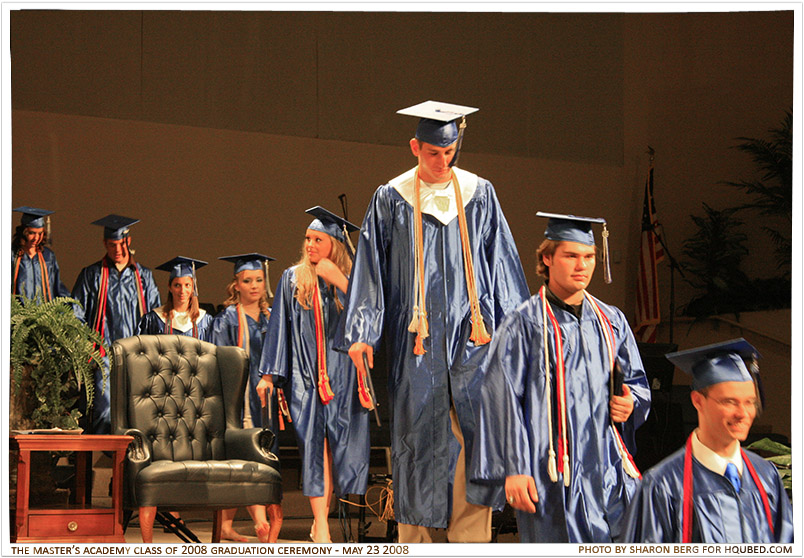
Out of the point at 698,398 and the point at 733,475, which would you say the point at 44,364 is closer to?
the point at 698,398

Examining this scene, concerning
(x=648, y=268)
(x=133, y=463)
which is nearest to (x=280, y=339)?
(x=133, y=463)

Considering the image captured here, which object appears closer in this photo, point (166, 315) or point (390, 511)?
point (390, 511)

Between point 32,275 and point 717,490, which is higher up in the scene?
point 32,275

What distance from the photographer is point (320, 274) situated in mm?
5281

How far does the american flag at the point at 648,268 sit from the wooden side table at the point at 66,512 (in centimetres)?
558

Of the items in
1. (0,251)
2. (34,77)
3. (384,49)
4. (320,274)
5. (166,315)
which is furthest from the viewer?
(384,49)

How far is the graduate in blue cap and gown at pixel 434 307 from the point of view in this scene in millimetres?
4188

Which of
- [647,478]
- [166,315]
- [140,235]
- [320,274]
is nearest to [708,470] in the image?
[647,478]

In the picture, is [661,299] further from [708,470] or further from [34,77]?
[708,470]

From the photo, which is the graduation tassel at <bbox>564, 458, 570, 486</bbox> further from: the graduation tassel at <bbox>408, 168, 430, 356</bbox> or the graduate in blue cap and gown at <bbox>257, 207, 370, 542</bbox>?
the graduate in blue cap and gown at <bbox>257, 207, 370, 542</bbox>

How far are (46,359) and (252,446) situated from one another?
3.25 ft

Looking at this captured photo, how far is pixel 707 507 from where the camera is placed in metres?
3.00

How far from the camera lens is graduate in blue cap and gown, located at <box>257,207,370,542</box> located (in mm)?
5016

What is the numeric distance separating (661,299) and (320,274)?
513 cm
